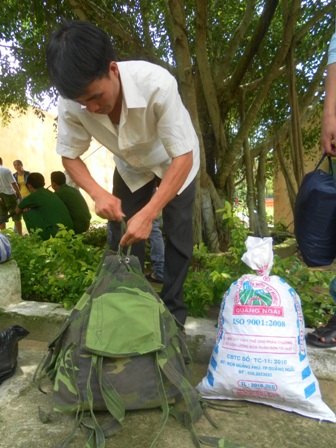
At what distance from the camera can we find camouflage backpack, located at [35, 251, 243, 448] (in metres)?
1.56

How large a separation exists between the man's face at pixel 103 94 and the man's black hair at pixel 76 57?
0.08 feet

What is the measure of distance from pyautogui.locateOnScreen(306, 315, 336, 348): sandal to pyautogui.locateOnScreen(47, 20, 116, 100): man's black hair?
149 centimetres

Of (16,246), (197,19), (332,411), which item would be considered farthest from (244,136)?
(332,411)

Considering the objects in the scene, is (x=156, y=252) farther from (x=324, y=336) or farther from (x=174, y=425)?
(x=174, y=425)

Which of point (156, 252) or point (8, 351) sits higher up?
point (156, 252)

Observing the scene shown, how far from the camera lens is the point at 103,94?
165 centimetres

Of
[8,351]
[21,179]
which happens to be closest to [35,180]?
[21,179]

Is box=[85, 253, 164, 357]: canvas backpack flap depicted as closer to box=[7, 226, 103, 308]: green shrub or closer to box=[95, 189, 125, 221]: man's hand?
box=[95, 189, 125, 221]: man's hand

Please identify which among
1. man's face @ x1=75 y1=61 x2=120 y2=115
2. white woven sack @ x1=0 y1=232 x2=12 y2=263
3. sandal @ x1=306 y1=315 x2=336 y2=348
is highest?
man's face @ x1=75 y1=61 x2=120 y2=115

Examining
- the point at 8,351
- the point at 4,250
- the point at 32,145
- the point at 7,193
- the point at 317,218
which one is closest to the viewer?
the point at 317,218

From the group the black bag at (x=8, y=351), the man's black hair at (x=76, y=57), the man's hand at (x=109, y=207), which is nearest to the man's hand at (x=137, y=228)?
the man's hand at (x=109, y=207)

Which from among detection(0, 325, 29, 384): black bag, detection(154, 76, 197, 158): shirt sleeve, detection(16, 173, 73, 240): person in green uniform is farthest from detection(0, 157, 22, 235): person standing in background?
detection(154, 76, 197, 158): shirt sleeve

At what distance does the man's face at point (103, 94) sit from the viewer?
160cm

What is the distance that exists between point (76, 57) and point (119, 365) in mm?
1082
